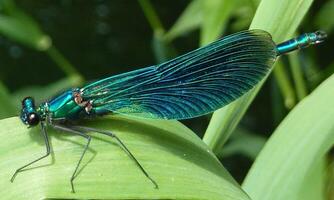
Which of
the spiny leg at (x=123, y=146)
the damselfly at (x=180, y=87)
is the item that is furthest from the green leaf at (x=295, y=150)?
the spiny leg at (x=123, y=146)

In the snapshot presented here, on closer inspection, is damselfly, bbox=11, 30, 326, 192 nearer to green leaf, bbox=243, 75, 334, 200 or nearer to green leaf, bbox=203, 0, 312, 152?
green leaf, bbox=203, 0, 312, 152

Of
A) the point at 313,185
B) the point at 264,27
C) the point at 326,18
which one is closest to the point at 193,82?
the point at 264,27

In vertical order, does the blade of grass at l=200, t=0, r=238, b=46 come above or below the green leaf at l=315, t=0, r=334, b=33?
above

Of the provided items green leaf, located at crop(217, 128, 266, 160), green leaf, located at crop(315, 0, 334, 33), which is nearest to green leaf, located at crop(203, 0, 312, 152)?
green leaf, located at crop(315, 0, 334, 33)

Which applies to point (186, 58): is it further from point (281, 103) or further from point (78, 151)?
point (281, 103)

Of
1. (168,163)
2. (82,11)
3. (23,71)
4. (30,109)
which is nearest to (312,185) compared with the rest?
(168,163)

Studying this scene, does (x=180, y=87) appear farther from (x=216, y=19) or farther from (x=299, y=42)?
(x=216, y=19)
